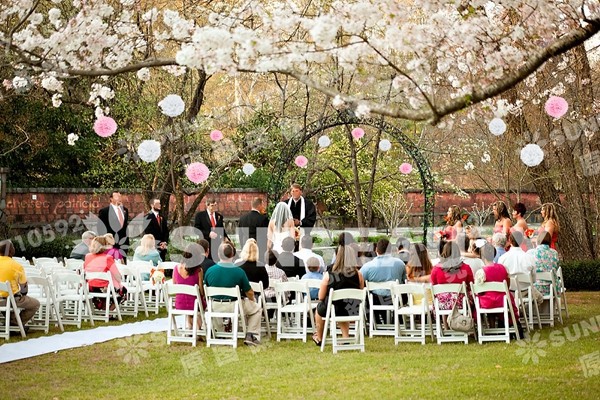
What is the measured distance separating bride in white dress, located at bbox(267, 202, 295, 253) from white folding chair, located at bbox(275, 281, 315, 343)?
2.67 m

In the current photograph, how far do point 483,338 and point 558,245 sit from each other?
857cm

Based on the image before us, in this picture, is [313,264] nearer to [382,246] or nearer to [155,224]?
[382,246]

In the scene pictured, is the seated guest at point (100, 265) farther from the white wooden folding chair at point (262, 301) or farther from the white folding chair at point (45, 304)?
the white wooden folding chair at point (262, 301)

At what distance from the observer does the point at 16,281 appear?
34.5ft

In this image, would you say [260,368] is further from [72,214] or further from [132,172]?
[72,214]

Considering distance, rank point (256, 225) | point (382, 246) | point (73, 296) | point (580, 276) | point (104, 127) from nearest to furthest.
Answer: point (382, 246), point (73, 296), point (256, 225), point (104, 127), point (580, 276)

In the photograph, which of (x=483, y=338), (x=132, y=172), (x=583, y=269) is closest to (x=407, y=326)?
(x=483, y=338)

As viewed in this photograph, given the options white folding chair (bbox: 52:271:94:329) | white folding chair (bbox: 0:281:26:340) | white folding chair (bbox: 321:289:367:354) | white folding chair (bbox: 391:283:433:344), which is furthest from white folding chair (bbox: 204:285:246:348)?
white folding chair (bbox: 0:281:26:340)

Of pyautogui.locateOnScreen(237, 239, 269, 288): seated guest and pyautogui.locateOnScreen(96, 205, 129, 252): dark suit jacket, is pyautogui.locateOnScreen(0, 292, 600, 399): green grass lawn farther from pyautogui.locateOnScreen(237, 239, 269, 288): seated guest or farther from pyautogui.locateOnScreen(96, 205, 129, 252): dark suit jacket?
pyautogui.locateOnScreen(96, 205, 129, 252): dark suit jacket

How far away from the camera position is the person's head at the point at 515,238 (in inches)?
453

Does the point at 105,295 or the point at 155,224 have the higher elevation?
the point at 155,224

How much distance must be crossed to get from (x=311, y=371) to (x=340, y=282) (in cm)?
175

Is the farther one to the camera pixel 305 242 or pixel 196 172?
pixel 196 172

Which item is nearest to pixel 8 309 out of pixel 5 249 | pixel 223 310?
pixel 5 249
